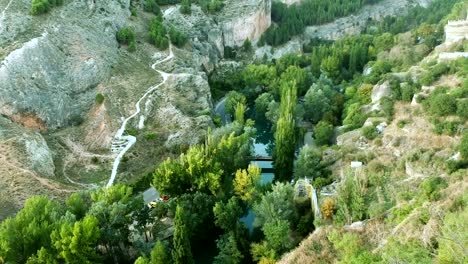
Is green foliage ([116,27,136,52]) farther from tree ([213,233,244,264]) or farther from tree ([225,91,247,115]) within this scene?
tree ([213,233,244,264])

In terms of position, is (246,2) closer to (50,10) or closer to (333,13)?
(333,13)

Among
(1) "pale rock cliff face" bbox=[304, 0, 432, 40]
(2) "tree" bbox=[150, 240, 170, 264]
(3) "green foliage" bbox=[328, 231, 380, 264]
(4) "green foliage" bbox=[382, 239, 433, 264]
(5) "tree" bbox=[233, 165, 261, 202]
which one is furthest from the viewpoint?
(1) "pale rock cliff face" bbox=[304, 0, 432, 40]

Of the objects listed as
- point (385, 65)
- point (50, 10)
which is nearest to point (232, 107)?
point (385, 65)

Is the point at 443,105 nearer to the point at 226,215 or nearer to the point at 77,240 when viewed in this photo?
the point at 226,215

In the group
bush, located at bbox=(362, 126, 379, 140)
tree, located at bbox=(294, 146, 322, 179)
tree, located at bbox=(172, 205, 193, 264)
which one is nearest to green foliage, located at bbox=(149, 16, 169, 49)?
tree, located at bbox=(294, 146, 322, 179)

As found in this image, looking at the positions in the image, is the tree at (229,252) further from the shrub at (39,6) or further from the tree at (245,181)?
the shrub at (39,6)

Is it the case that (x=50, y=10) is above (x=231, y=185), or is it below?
above

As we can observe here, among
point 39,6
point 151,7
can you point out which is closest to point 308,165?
point 39,6
